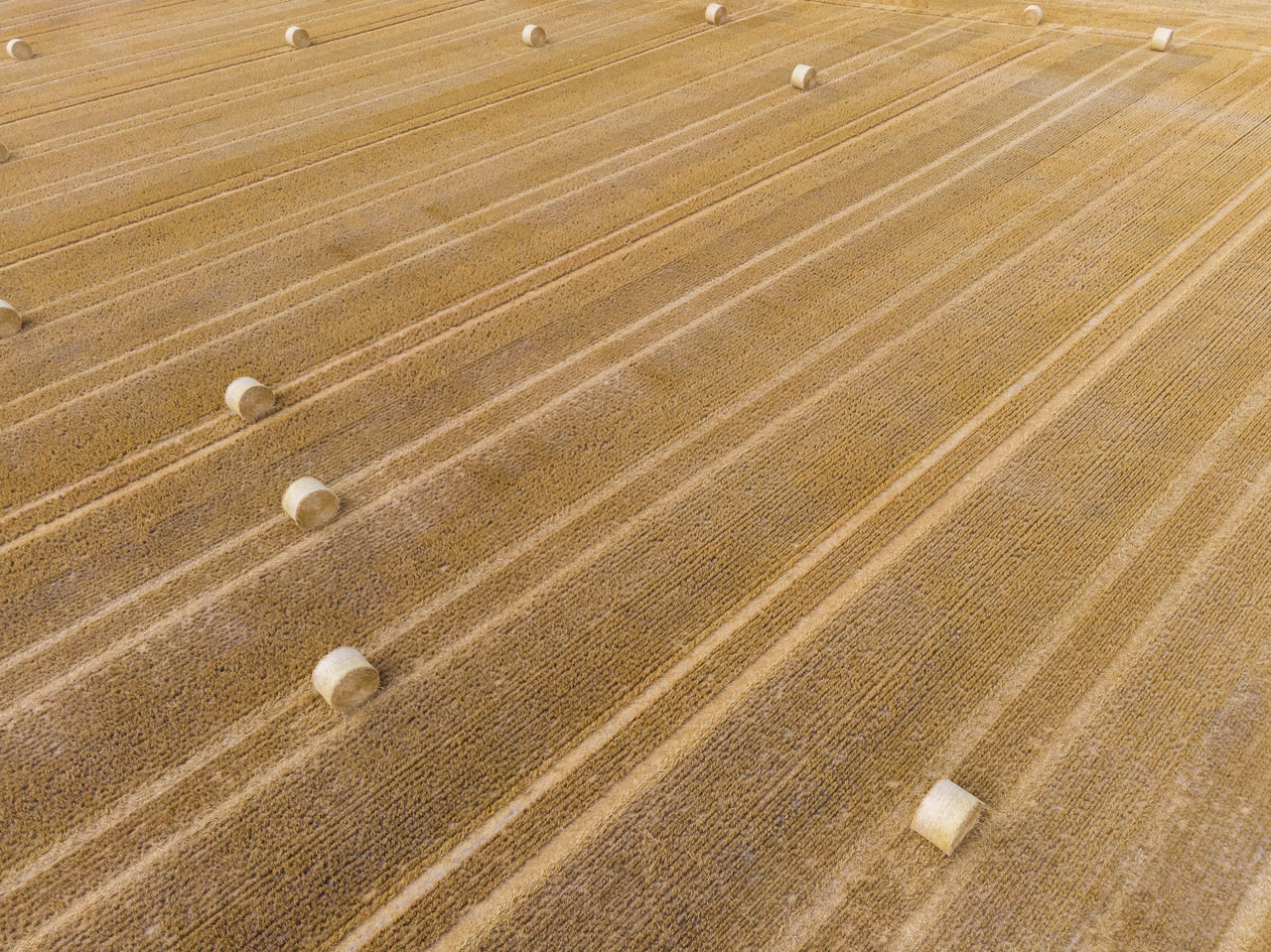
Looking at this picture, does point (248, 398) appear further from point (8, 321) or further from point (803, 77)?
point (803, 77)

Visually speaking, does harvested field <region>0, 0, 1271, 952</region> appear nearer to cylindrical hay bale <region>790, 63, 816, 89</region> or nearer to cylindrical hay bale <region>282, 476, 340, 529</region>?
cylindrical hay bale <region>282, 476, 340, 529</region>

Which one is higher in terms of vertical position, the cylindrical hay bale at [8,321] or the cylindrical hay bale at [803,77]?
the cylindrical hay bale at [803,77]

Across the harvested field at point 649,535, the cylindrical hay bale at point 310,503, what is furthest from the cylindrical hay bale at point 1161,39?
the cylindrical hay bale at point 310,503

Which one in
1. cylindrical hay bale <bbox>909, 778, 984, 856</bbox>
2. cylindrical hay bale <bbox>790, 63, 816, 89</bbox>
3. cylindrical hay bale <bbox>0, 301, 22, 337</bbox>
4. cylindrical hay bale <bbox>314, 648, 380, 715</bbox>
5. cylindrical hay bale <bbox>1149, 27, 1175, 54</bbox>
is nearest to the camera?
cylindrical hay bale <bbox>909, 778, 984, 856</bbox>

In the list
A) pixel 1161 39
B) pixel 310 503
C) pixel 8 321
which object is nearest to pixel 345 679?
pixel 310 503

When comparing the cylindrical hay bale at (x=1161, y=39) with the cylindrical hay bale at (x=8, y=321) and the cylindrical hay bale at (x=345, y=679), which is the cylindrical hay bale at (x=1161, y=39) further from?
the cylindrical hay bale at (x=8, y=321)

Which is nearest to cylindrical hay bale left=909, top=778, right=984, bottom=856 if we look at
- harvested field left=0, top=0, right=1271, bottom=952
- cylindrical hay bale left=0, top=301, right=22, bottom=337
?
harvested field left=0, top=0, right=1271, bottom=952
